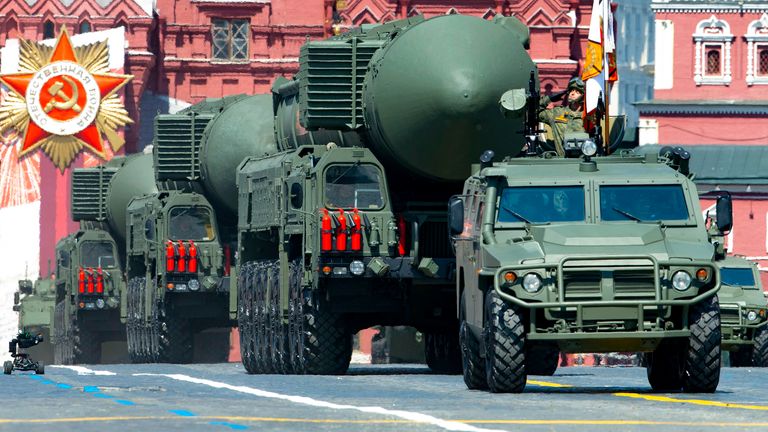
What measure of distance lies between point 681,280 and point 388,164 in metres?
9.79

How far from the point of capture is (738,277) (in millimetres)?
41062

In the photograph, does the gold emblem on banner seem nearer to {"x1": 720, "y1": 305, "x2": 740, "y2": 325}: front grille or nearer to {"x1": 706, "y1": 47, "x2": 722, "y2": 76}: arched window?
{"x1": 706, "y1": 47, "x2": 722, "y2": 76}: arched window

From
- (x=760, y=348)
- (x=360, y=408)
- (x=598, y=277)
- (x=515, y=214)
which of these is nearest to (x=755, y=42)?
(x=760, y=348)

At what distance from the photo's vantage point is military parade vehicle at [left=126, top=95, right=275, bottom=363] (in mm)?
41594

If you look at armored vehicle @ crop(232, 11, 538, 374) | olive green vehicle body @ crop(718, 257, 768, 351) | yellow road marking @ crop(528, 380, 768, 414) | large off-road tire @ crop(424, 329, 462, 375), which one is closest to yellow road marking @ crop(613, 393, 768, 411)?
yellow road marking @ crop(528, 380, 768, 414)

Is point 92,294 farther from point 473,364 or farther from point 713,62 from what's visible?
point 713,62

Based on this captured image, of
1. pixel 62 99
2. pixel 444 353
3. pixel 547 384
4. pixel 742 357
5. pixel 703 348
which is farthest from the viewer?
pixel 62 99

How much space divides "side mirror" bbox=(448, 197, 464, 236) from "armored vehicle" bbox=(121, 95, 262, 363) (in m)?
17.5

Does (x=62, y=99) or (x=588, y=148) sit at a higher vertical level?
(x=62, y=99)

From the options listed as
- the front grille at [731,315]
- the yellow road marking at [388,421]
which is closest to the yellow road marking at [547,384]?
the yellow road marking at [388,421]

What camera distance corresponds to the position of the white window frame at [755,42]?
94188mm

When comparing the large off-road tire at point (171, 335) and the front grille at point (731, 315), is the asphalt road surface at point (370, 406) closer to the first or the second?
the front grille at point (731, 315)

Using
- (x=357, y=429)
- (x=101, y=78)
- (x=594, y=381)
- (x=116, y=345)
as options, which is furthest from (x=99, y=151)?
(x=357, y=429)

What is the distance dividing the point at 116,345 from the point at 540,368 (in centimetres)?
3449
